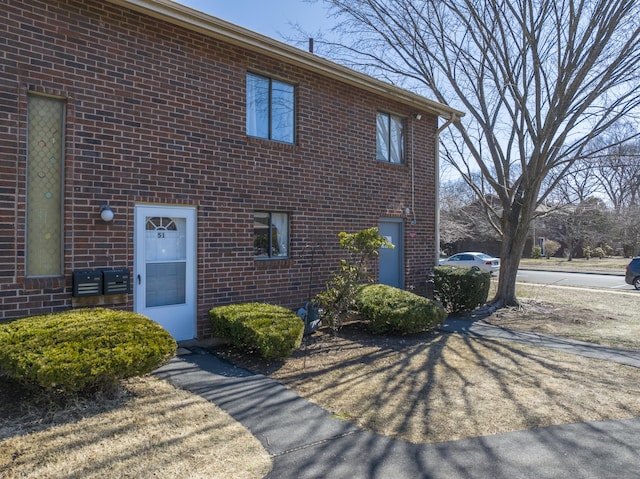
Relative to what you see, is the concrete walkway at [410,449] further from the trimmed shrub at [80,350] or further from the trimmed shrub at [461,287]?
the trimmed shrub at [461,287]

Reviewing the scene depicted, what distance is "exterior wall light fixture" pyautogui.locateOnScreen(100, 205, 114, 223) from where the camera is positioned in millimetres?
5801

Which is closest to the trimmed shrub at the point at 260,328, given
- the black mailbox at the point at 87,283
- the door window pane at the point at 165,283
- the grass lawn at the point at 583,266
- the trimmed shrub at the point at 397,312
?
the door window pane at the point at 165,283

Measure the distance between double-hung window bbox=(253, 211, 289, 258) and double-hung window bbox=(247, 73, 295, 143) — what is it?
1421mm

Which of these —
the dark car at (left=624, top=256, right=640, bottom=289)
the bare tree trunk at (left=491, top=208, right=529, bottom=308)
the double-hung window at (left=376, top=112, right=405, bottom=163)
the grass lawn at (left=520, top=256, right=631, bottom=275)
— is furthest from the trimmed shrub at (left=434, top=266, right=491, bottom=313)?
the grass lawn at (left=520, top=256, right=631, bottom=275)

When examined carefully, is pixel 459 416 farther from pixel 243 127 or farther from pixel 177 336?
pixel 243 127

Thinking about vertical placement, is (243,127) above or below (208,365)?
above

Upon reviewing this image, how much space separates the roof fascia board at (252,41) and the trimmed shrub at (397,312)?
4.32m

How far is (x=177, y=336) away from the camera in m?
6.66

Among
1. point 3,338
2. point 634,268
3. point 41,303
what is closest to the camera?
point 3,338

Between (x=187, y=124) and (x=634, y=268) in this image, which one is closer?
(x=187, y=124)

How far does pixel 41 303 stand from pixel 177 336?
191cm

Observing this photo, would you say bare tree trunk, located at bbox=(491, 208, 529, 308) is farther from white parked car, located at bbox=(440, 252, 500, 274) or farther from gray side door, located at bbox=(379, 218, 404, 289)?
white parked car, located at bbox=(440, 252, 500, 274)

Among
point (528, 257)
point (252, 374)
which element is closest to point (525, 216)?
point (252, 374)

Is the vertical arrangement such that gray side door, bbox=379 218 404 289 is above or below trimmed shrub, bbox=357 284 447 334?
above
